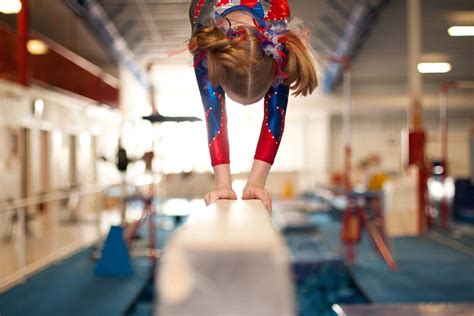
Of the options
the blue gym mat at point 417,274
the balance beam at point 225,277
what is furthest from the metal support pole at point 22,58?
the balance beam at point 225,277

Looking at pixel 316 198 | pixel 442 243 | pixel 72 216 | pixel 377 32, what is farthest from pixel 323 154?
pixel 72 216

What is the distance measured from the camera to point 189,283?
2.20 ft

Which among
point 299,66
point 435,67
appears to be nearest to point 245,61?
point 299,66

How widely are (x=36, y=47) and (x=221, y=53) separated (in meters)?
3.12

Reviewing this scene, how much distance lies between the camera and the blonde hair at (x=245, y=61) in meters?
1.32

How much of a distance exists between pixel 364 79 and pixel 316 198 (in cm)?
371

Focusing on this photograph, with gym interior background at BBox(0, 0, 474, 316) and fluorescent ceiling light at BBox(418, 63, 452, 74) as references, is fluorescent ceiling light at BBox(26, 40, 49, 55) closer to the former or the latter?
gym interior background at BBox(0, 0, 474, 316)

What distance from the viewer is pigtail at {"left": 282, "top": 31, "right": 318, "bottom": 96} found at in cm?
141

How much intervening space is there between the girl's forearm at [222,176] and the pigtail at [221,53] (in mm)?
236

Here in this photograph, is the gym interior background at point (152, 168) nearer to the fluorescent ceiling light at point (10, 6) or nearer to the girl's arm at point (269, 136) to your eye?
the fluorescent ceiling light at point (10, 6)

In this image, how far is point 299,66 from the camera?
1437 mm

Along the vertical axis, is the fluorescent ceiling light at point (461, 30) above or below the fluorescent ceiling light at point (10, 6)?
above

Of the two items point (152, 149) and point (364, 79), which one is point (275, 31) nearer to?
point (152, 149)

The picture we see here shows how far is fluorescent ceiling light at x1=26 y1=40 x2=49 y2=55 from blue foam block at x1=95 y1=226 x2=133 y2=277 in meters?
2.47
